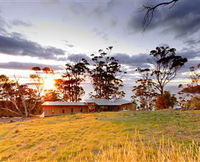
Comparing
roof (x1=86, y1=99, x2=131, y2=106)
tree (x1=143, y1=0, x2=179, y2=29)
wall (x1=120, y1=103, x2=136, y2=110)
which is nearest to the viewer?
tree (x1=143, y1=0, x2=179, y2=29)

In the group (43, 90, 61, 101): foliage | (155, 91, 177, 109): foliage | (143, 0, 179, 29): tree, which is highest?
(143, 0, 179, 29): tree

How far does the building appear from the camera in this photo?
27547mm

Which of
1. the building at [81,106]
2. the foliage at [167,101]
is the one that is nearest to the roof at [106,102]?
the building at [81,106]

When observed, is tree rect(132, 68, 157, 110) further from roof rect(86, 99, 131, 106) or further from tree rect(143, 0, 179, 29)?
tree rect(143, 0, 179, 29)

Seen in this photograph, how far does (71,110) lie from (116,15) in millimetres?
20630

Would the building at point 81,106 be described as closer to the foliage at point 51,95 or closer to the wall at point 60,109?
the wall at point 60,109

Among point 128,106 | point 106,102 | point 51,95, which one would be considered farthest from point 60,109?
point 128,106

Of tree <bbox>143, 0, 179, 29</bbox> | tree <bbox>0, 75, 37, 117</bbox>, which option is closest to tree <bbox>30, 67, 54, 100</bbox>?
tree <bbox>0, 75, 37, 117</bbox>

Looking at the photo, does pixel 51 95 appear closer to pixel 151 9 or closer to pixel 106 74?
pixel 106 74

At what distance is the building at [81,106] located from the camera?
2755 cm

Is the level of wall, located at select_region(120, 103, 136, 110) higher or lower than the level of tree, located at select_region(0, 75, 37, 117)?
lower

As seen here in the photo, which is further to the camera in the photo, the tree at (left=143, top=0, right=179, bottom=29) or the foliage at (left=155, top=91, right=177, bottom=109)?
the foliage at (left=155, top=91, right=177, bottom=109)

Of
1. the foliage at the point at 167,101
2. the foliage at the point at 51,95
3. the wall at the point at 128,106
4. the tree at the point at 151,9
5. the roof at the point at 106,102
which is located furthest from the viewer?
the foliage at the point at 51,95

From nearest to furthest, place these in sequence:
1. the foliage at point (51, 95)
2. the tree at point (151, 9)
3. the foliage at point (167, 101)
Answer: the tree at point (151, 9), the foliage at point (167, 101), the foliage at point (51, 95)
